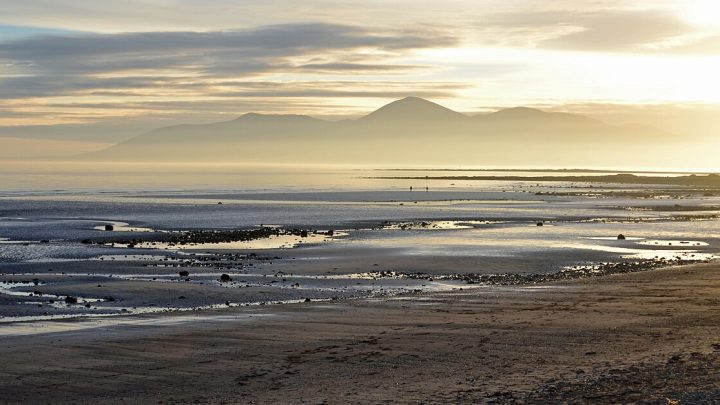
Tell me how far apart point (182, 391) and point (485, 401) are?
204 inches

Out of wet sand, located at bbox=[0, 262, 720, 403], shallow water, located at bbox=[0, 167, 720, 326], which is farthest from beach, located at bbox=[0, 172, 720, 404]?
shallow water, located at bbox=[0, 167, 720, 326]

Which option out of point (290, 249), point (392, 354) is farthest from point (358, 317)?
point (290, 249)

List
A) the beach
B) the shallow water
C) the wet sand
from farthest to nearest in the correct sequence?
the shallow water
the beach
the wet sand

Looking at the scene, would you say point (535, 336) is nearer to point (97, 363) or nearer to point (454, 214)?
point (97, 363)

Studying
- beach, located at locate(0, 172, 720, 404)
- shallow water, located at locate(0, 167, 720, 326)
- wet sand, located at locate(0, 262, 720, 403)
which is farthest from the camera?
shallow water, located at locate(0, 167, 720, 326)

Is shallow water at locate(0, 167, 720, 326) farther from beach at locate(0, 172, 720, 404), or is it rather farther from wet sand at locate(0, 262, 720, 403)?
wet sand at locate(0, 262, 720, 403)

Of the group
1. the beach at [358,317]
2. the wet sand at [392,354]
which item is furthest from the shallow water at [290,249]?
the wet sand at [392,354]

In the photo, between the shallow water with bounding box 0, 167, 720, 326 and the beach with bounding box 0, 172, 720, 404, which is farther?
the shallow water with bounding box 0, 167, 720, 326

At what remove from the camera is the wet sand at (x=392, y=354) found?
48.3ft

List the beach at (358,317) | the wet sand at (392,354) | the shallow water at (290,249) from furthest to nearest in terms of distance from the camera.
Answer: the shallow water at (290,249) < the beach at (358,317) < the wet sand at (392,354)

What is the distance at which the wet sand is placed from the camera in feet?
48.3

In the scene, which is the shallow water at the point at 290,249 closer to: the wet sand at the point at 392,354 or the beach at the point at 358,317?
the beach at the point at 358,317

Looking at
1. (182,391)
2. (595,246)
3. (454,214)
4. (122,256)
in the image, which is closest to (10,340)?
(182,391)

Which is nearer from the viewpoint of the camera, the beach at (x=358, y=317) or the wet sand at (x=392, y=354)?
the wet sand at (x=392, y=354)
